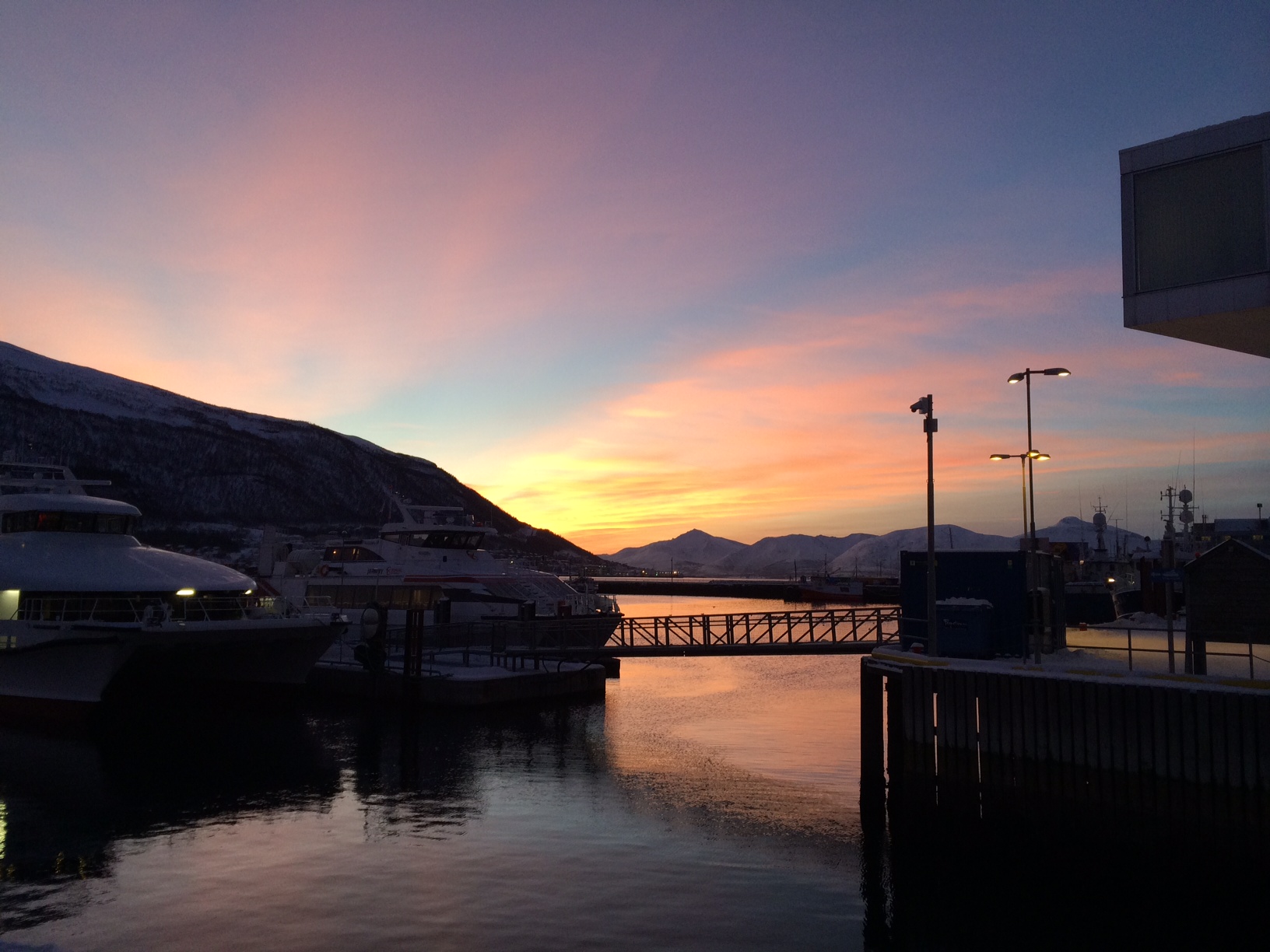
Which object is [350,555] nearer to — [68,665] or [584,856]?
[68,665]

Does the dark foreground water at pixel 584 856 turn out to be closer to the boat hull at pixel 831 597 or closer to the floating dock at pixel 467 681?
the floating dock at pixel 467 681

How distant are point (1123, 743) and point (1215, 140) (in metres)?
13.1

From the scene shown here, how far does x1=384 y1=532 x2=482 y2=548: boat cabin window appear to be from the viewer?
4872cm

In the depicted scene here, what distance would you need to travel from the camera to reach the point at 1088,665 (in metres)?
20.2

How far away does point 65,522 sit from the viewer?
1407 inches

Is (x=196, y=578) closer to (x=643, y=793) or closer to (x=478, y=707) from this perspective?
(x=478, y=707)

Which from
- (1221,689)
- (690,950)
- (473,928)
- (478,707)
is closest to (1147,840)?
(1221,689)

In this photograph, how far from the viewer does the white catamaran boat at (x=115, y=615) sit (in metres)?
30.8

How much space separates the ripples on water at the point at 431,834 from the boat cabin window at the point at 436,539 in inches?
604

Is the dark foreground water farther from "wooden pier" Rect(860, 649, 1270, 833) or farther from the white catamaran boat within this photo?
the white catamaran boat

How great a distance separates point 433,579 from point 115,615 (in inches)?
675

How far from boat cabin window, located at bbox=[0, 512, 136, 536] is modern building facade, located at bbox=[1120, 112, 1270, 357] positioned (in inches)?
1449

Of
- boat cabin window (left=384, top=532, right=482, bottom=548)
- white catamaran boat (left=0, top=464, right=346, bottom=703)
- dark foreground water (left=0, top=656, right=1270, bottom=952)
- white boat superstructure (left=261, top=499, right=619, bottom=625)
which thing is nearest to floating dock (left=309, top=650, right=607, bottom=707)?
white catamaran boat (left=0, top=464, right=346, bottom=703)

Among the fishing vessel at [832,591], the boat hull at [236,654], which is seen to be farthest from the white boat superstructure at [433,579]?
the fishing vessel at [832,591]
